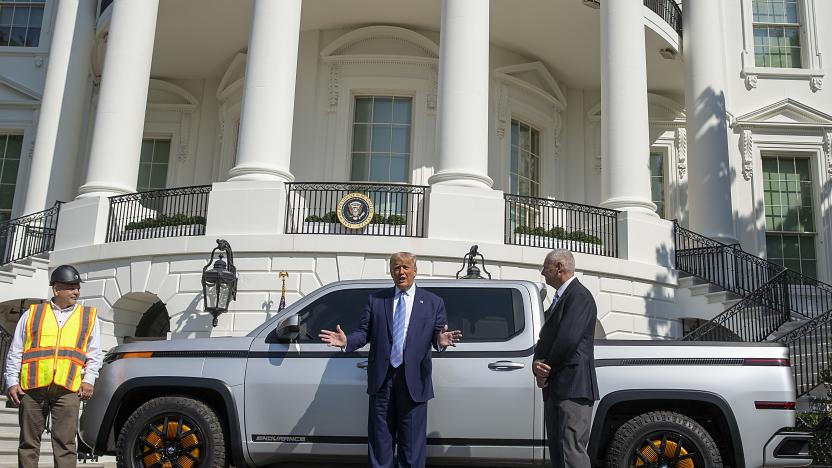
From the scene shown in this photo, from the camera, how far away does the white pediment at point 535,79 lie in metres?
19.5

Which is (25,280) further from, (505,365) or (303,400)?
(505,365)

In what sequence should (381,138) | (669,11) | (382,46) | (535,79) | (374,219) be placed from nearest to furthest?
(374,219), (381,138), (382,46), (669,11), (535,79)

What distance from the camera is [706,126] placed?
18.4 metres

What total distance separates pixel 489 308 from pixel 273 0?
1032 cm

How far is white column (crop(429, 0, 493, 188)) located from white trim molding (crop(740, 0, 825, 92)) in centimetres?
986

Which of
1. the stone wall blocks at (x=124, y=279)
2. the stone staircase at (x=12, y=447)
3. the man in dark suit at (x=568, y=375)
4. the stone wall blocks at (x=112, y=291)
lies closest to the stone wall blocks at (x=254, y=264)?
the stone wall blocks at (x=124, y=279)

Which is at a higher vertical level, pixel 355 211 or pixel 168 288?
pixel 355 211

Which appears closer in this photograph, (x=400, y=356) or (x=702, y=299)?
(x=400, y=356)

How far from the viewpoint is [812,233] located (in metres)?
20.5

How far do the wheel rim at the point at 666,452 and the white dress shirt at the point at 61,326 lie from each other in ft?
14.1

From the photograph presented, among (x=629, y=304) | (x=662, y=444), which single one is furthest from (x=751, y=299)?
(x=662, y=444)

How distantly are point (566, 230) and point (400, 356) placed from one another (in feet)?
33.6

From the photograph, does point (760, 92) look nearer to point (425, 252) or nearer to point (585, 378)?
point (425, 252)

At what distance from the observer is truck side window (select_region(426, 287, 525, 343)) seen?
20.5ft
